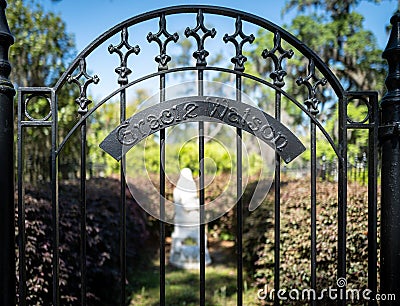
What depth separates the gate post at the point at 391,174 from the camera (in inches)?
78.7

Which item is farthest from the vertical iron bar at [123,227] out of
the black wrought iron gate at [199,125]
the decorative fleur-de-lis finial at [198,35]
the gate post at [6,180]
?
the gate post at [6,180]

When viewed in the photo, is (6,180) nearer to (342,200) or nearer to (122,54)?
(122,54)

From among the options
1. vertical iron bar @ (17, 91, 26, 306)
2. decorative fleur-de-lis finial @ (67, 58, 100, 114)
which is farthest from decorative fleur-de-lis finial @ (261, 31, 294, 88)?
vertical iron bar @ (17, 91, 26, 306)

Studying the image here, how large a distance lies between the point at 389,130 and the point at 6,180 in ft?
5.93

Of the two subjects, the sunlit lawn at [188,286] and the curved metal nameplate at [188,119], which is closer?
the curved metal nameplate at [188,119]

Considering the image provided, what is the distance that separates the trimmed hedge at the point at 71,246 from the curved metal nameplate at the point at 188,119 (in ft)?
5.73

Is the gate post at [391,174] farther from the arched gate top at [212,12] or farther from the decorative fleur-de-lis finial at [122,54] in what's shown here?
the decorative fleur-de-lis finial at [122,54]

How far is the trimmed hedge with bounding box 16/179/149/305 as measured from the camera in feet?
11.3

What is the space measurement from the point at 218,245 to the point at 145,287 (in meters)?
2.96

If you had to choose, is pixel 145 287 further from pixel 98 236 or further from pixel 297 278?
pixel 297 278

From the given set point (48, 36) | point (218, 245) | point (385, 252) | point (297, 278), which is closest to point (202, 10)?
point (385, 252)

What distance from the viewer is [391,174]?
2.02 metres

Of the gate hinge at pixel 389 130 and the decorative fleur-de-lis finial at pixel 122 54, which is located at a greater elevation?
the decorative fleur-de-lis finial at pixel 122 54

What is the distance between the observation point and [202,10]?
2025 millimetres
